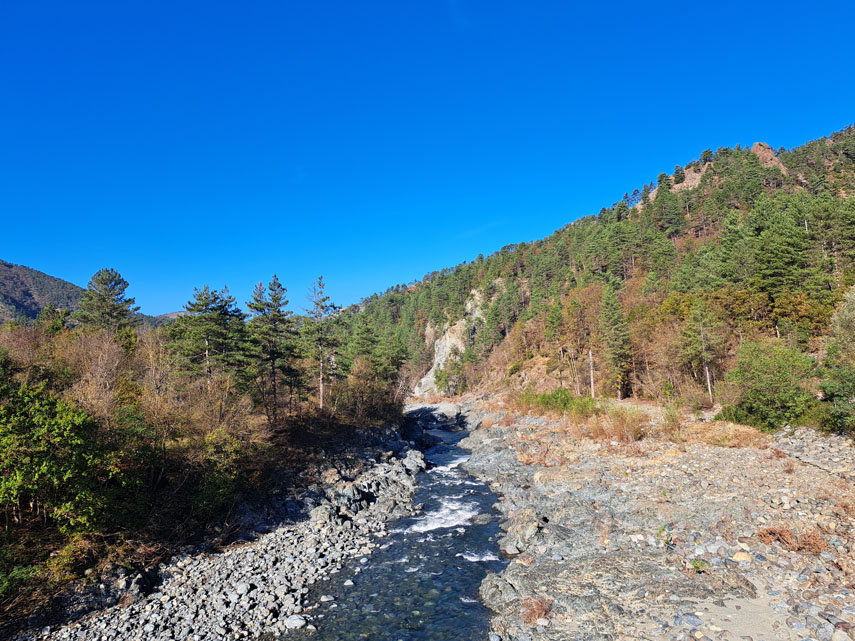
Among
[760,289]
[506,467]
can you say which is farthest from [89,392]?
[760,289]

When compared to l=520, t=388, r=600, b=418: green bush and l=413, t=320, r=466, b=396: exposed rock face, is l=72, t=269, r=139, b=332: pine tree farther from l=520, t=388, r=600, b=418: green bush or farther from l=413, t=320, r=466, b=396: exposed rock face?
l=413, t=320, r=466, b=396: exposed rock face

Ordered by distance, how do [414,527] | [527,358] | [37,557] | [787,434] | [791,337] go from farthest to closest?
[527,358] → [791,337] → [787,434] → [414,527] → [37,557]

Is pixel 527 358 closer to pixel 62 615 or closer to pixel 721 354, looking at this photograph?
pixel 721 354

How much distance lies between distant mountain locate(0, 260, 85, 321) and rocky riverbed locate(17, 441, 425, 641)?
179050mm

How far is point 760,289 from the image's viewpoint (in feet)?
127

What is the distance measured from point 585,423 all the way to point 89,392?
3746 cm

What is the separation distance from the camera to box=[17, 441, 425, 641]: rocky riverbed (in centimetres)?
1253

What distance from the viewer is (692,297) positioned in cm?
4300

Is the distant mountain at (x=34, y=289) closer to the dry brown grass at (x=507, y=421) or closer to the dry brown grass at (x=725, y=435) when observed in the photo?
the dry brown grass at (x=507, y=421)

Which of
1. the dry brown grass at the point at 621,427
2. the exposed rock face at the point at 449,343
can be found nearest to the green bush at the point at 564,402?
the dry brown grass at the point at 621,427

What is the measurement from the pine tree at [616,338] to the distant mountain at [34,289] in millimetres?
A: 184555

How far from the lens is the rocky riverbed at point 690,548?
1034 cm

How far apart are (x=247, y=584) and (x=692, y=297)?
48.2 m

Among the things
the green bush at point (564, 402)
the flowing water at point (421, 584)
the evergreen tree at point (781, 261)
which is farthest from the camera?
the green bush at point (564, 402)
